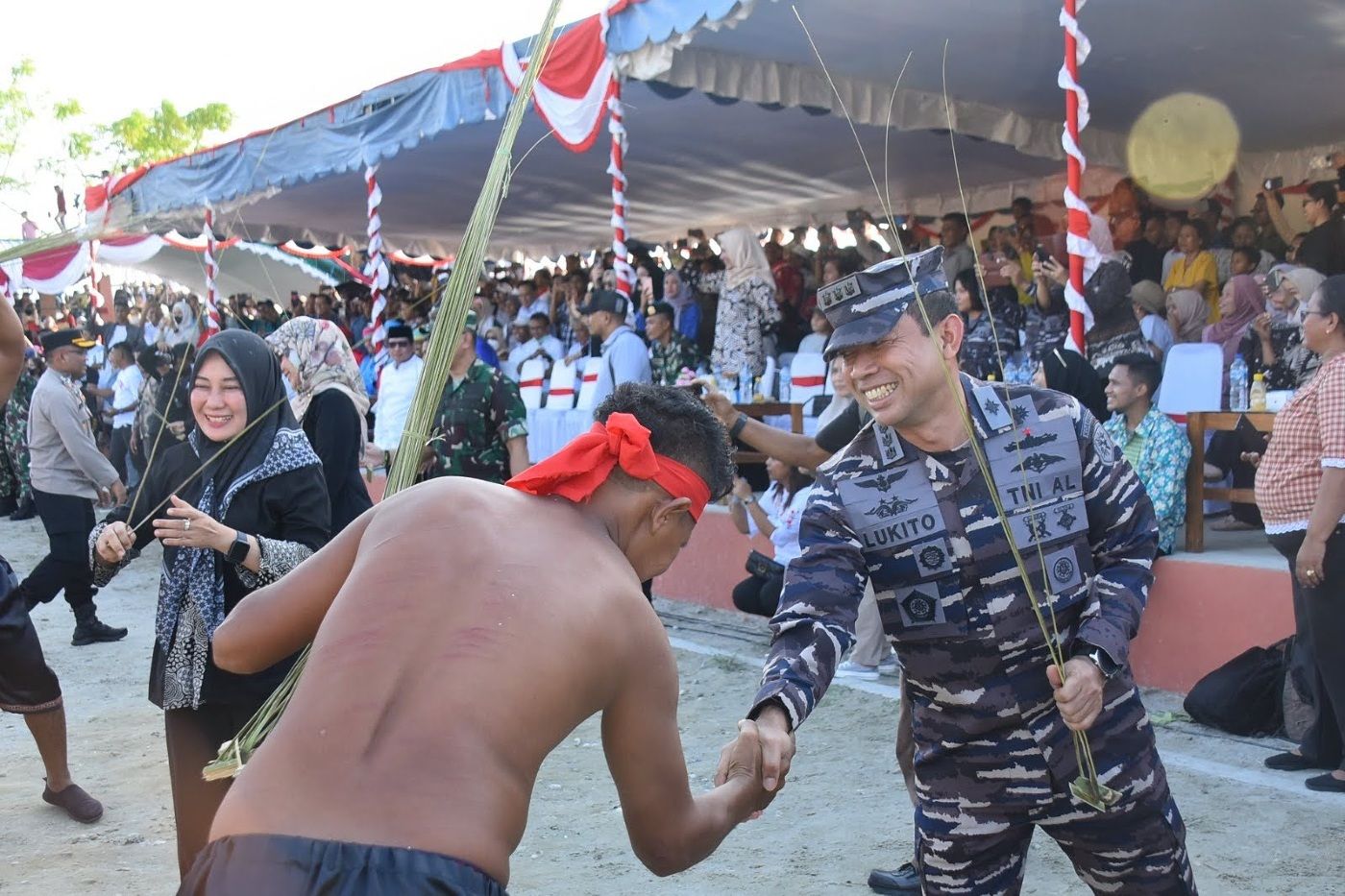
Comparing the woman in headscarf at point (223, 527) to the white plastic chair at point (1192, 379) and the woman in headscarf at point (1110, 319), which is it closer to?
the woman in headscarf at point (1110, 319)

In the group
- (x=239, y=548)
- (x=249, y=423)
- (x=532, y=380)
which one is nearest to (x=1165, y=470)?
(x=249, y=423)

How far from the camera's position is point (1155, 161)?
40.3ft

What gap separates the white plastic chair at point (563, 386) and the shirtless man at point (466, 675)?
29.9ft

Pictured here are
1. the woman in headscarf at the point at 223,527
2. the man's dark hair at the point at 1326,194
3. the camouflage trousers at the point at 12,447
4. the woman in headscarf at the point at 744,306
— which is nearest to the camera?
the woman in headscarf at the point at 223,527

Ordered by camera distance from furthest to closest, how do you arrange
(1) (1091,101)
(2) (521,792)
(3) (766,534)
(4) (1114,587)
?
(1) (1091,101), (3) (766,534), (4) (1114,587), (2) (521,792)

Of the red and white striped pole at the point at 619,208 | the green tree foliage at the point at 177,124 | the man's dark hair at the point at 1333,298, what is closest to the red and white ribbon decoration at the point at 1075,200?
the man's dark hair at the point at 1333,298

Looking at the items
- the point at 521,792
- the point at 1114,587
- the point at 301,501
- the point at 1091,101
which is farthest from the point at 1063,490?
the point at 1091,101

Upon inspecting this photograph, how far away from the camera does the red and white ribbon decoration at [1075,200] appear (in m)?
6.77

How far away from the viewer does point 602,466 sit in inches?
82.5

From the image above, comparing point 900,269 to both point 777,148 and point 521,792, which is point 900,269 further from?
point 777,148

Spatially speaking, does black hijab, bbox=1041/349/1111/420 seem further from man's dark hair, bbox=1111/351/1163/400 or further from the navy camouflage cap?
the navy camouflage cap

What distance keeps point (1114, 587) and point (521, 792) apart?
1.41m

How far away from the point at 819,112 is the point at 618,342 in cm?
343

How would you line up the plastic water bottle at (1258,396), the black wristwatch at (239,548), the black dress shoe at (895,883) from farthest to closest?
1. the plastic water bottle at (1258,396)
2. the black dress shoe at (895,883)
3. the black wristwatch at (239,548)
